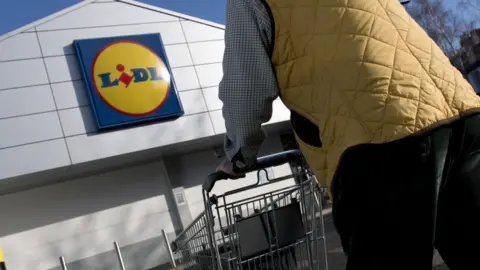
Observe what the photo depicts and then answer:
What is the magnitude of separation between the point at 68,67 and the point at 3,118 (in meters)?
1.87

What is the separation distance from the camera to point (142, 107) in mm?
11641

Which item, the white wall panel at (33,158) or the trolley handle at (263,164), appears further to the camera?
the white wall panel at (33,158)

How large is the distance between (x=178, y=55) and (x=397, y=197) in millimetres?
11531

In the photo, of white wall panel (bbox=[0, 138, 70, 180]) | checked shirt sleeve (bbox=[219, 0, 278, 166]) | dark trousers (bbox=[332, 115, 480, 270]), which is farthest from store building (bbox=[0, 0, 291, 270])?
dark trousers (bbox=[332, 115, 480, 270])

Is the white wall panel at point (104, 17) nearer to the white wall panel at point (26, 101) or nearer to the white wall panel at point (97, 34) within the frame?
the white wall panel at point (97, 34)

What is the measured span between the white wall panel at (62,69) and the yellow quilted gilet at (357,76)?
10493 millimetres

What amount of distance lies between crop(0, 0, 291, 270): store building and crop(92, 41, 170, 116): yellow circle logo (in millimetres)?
41

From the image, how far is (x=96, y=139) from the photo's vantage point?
36.7 feet

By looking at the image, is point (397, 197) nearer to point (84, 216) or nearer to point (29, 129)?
point (29, 129)

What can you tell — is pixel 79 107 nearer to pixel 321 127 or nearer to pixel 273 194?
pixel 273 194

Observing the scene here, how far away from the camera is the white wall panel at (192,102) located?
40.2 ft

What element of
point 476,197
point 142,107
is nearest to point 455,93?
point 476,197

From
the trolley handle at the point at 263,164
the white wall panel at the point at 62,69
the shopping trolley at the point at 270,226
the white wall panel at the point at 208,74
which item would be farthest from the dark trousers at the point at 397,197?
the white wall panel at the point at 208,74

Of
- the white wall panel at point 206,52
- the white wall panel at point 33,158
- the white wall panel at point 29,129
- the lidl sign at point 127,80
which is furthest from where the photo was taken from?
the white wall panel at point 206,52
